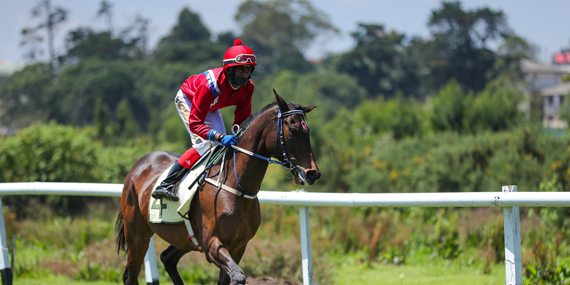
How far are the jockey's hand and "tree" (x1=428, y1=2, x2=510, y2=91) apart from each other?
61544mm

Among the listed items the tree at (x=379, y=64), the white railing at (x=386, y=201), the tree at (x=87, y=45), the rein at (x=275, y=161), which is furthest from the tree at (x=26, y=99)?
the rein at (x=275, y=161)

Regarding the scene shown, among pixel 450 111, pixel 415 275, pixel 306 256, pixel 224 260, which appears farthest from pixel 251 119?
pixel 450 111

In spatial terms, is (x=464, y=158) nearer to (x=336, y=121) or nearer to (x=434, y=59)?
(x=336, y=121)

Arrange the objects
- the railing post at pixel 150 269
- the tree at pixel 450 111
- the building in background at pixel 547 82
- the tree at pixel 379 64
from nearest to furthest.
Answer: the railing post at pixel 150 269, the tree at pixel 450 111, the building in background at pixel 547 82, the tree at pixel 379 64

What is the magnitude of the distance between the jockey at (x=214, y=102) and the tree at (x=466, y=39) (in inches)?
2410

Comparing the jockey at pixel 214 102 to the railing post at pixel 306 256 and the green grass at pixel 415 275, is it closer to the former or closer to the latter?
the railing post at pixel 306 256

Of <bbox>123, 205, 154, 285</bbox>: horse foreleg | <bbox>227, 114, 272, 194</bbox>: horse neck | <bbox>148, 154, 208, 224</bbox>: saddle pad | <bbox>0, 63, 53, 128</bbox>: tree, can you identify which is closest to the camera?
<bbox>227, 114, 272, 194</bbox>: horse neck

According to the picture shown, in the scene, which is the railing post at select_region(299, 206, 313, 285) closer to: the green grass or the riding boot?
the riding boot

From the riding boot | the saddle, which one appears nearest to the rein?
the saddle

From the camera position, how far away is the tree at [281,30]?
83.9 m

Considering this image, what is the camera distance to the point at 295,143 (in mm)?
3689

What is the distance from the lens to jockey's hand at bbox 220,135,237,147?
3922 millimetres

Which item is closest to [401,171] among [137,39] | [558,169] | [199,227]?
[558,169]

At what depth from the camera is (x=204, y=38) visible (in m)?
81.6
